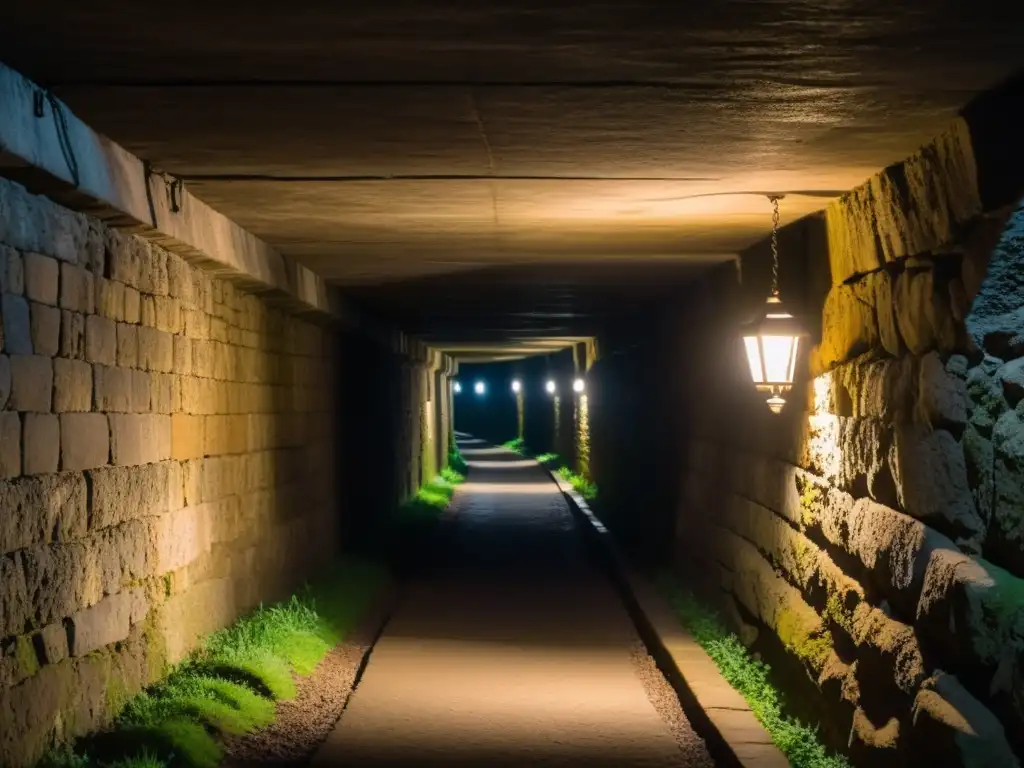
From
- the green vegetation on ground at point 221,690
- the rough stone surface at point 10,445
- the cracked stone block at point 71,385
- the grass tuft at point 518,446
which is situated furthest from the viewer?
the grass tuft at point 518,446

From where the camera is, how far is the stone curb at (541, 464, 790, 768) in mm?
6633

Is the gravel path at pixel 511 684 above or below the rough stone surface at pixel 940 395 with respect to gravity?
below

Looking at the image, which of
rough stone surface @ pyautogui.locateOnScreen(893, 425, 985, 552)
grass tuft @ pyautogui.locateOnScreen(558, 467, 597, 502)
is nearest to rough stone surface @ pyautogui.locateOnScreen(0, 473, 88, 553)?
rough stone surface @ pyautogui.locateOnScreen(893, 425, 985, 552)

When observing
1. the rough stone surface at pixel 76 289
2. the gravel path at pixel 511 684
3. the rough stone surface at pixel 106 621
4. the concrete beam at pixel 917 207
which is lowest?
the gravel path at pixel 511 684

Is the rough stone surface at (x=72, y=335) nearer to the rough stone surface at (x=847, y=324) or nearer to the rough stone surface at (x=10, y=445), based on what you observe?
the rough stone surface at (x=10, y=445)

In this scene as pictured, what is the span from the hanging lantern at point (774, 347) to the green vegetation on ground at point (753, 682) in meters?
1.82

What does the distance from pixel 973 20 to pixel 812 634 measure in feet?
13.2

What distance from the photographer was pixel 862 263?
652 centimetres

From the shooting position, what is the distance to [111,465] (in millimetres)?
6758

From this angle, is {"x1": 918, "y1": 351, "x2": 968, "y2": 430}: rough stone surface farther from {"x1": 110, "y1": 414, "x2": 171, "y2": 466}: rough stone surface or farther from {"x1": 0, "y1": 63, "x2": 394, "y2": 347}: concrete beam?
{"x1": 110, "y1": 414, "x2": 171, "y2": 466}: rough stone surface

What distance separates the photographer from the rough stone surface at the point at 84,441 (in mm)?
→ 6125

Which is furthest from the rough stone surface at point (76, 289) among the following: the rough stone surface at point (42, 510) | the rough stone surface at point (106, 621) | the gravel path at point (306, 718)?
the gravel path at point (306, 718)

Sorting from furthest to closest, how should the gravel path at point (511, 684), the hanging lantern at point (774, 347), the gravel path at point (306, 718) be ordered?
the hanging lantern at point (774, 347) < the gravel path at point (511, 684) < the gravel path at point (306, 718)

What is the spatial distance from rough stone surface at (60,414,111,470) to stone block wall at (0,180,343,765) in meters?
0.01
